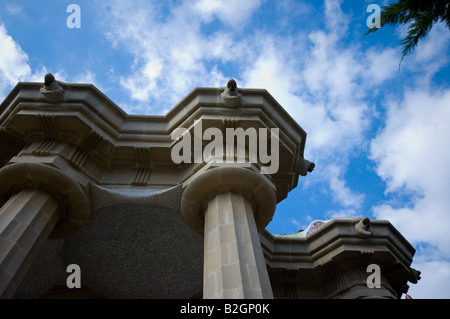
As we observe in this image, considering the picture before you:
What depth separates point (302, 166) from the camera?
32.9 ft

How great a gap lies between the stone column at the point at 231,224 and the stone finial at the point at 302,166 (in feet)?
8.30

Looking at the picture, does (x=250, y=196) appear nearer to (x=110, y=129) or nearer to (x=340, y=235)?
(x=110, y=129)

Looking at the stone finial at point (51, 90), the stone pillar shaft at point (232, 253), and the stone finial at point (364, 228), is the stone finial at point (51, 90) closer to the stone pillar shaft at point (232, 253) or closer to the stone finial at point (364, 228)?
the stone pillar shaft at point (232, 253)

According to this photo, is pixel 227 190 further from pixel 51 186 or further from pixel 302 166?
pixel 51 186

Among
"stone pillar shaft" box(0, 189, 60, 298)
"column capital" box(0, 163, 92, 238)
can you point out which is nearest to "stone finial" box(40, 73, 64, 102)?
"column capital" box(0, 163, 92, 238)

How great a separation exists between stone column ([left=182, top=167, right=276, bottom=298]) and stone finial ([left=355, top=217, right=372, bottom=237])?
4.60 meters

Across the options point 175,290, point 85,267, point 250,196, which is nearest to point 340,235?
point 250,196

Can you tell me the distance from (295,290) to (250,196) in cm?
573

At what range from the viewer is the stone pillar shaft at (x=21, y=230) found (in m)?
A: 6.07
